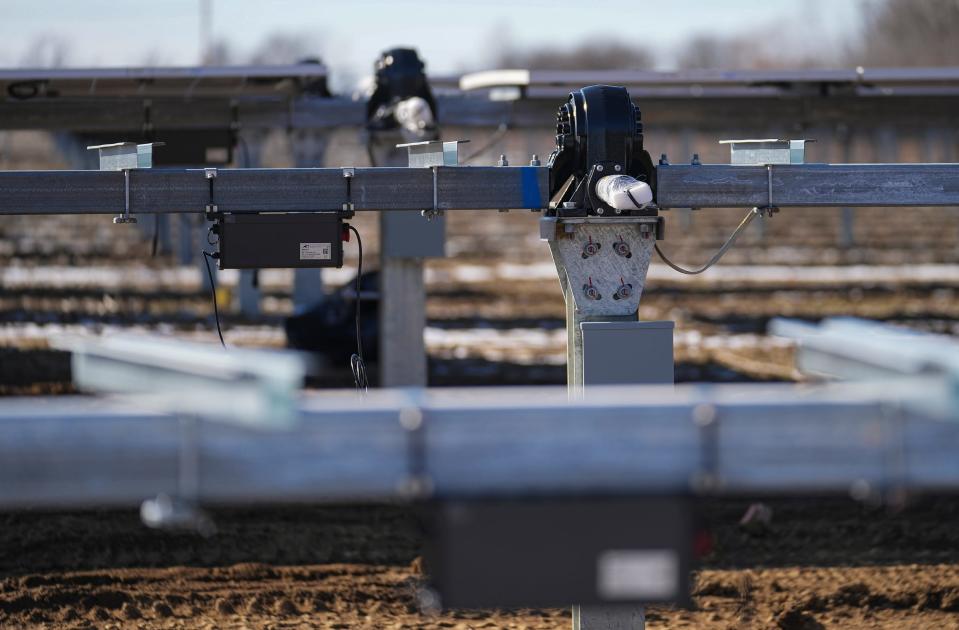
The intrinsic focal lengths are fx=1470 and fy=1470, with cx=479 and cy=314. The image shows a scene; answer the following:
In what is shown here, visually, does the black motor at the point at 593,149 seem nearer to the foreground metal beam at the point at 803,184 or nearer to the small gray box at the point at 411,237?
the foreground metal beam at the point at 803,184

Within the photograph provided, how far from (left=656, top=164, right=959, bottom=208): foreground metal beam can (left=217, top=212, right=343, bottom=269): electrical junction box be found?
1.69 m

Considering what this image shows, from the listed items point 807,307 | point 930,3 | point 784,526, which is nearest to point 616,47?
point 930,3

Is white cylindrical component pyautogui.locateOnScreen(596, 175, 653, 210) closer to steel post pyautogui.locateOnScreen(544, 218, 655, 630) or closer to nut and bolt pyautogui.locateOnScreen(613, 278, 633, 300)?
steel post pyautogui.locateOnScreen(544, 218, 655, 630)

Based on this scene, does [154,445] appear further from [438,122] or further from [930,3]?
[930,3]

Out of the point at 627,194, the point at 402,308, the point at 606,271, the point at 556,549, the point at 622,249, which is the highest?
the point at 627,194

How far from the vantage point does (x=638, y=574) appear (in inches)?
175

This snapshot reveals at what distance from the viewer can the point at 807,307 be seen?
21.5m

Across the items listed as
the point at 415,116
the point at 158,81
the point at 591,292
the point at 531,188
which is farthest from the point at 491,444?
the point at 158,81

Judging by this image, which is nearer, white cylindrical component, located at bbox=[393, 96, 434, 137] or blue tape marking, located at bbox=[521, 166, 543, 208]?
blue tape marking, located at bbox=[521, 166, 543, 208]

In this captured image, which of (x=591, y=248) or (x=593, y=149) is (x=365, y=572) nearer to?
(x=591, y=248)

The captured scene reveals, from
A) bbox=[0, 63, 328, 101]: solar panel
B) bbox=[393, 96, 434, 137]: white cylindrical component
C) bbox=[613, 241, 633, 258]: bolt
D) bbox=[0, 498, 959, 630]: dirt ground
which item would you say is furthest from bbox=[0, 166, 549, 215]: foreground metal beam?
bbox=[0, 63, 328, 101]: solar panel

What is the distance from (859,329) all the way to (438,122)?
977 cm

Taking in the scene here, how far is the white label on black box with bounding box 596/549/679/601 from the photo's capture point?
439 centimetres

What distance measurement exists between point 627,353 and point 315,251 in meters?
1.71
